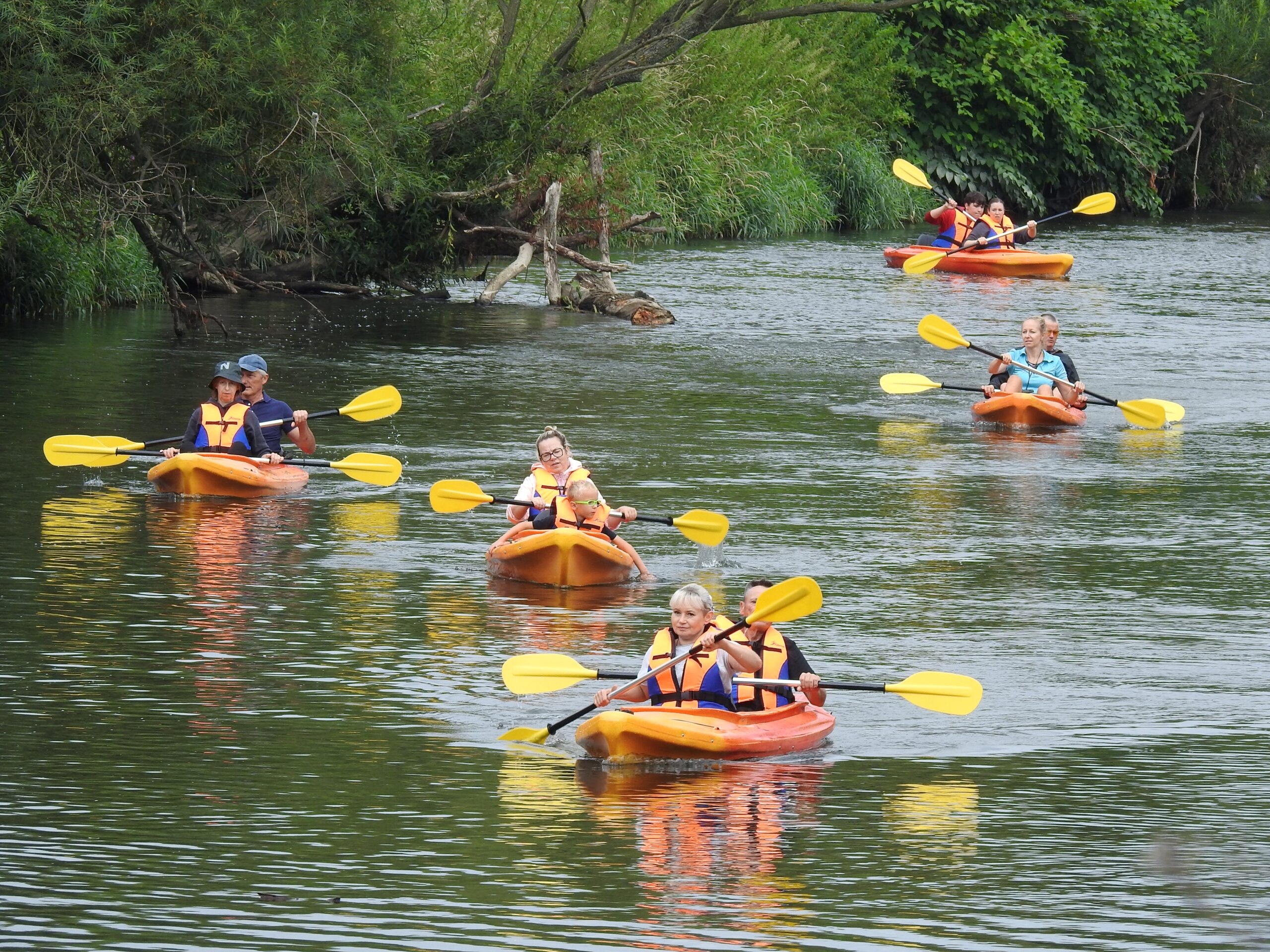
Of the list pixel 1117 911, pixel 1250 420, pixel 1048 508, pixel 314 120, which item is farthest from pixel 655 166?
pixel 1117 911

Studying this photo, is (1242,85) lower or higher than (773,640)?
higher

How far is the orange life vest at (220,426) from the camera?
12.7m

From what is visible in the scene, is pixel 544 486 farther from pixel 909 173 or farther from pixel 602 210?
pixel 909 173

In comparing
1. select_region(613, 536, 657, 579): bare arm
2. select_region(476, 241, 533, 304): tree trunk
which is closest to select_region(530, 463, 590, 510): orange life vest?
select_region(613, 536, 657, 579): bare arm

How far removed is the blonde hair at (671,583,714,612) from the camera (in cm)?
749

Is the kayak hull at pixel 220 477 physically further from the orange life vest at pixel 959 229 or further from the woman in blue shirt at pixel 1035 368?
the orange life vest at pixel 959 229

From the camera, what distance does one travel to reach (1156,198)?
4025cm

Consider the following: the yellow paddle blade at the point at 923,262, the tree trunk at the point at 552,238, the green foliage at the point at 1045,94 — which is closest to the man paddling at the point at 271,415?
the tree trunk at the point at 552,238

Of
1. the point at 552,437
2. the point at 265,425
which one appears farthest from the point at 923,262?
the point at 552,437

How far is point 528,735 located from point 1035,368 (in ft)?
29.8

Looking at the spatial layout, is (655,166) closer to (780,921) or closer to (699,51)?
(699,51)

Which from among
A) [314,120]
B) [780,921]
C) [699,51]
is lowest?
[780,921]

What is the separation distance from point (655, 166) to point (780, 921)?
24454 millimetres

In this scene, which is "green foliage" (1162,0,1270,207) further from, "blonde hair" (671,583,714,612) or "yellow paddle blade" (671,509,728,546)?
"blonde hair" (671,583,714,612)
